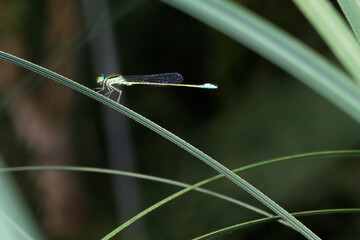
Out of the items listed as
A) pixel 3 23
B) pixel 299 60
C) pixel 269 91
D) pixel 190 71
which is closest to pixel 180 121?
pixel 190 71

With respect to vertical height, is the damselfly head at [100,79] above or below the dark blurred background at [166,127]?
below

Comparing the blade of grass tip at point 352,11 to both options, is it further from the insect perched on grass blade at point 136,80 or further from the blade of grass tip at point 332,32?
the insect perched on grass blade at point 136,80

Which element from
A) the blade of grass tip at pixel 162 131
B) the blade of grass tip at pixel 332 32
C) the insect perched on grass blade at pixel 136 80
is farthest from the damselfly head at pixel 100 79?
the blade of grass tip at pixel 332 32

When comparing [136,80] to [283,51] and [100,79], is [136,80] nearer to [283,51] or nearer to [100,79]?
[100,79]

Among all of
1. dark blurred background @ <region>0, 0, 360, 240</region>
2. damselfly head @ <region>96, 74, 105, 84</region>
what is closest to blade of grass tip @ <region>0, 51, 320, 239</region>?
damselfly head @ <region>96, 74, 105, 84</region>

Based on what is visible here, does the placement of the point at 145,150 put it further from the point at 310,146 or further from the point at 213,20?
the point at 213,20
